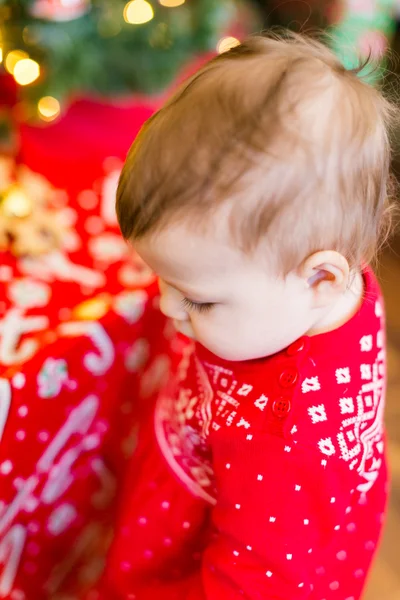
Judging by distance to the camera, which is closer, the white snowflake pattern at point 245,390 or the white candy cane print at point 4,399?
the white snowflake pattern at point 245,390

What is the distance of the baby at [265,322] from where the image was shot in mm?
539

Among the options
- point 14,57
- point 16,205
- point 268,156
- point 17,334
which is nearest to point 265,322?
point 268,156

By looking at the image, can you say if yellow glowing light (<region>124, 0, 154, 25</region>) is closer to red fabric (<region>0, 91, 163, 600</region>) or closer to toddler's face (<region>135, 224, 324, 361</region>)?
red fabric (<region>0, 91, 163, 600</region>)

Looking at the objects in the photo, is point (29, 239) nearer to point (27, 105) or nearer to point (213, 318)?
point (27, 105)

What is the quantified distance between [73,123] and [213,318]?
1.01m

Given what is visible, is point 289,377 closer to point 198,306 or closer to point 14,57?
point 198,306

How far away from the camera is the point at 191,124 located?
541 mm

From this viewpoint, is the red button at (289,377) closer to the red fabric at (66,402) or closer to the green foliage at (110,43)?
the red fabric at (66,402)

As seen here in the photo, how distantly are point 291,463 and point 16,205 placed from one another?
31.1 inches

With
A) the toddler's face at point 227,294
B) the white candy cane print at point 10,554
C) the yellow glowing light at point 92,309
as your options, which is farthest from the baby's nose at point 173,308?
the white candy cane print at point 10,554

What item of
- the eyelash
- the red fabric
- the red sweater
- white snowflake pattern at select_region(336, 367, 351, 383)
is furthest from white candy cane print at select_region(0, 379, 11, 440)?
white snowflake pattern at select_region(336, 367, 351, 383)

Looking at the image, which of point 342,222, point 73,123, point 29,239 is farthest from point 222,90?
point 73,123

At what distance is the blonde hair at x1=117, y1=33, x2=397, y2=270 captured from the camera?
1.75 feet

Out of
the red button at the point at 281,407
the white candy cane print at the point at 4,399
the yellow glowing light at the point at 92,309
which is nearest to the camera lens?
the red button at the point at 281,407
